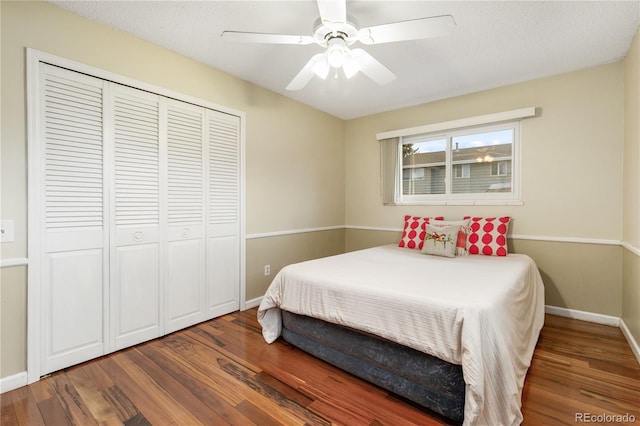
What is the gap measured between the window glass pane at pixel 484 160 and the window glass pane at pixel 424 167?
0.15 m

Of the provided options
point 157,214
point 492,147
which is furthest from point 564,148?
point 157,214

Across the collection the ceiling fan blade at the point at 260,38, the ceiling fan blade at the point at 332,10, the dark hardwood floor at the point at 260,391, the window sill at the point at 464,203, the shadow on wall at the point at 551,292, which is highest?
the ceiling fan blade at the point at 332,10

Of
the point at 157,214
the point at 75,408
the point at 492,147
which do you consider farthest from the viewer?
the point at 492,147

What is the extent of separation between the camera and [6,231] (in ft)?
5.73

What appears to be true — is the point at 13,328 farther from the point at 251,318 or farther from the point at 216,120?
the point at 216,120

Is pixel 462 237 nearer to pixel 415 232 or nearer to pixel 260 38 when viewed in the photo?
pixel 415 232

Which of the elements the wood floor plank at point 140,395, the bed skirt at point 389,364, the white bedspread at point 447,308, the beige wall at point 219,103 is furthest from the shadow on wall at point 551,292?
the wood floor plank at point 140,395

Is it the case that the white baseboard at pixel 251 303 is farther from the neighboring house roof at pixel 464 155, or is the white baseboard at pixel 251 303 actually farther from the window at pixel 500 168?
the window at pixel 500 168

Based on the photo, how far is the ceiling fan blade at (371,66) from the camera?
195cm

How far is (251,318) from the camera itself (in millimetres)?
2887

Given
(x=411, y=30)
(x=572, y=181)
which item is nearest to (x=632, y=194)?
(x=572, y=181)

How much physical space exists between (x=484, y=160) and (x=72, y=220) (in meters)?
3.86

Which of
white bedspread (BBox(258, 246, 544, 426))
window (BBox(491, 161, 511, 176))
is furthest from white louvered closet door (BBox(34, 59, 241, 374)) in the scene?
window (BBox(491, 161, 511, 176))

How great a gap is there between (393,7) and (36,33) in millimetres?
2272
